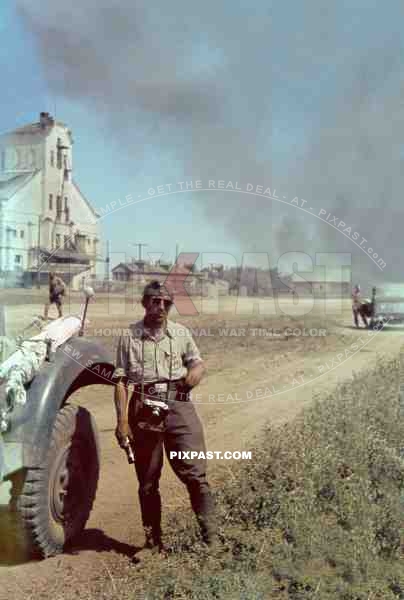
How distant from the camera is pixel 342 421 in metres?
4.52

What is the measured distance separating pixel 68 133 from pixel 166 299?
108cm

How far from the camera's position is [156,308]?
332 cm

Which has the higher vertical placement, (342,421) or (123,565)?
(342,421)

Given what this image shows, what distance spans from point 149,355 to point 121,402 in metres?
0.26

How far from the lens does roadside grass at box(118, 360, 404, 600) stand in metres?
2.95

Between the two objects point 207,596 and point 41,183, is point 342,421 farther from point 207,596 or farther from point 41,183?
point 41,183

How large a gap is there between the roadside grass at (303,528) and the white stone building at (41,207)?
5.05 ft

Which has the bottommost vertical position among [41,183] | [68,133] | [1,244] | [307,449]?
[307,449]

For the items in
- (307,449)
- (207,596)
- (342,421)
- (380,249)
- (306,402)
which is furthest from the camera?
(380,249)

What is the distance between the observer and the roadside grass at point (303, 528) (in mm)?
2949

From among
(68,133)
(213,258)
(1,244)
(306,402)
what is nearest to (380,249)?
(306,402)

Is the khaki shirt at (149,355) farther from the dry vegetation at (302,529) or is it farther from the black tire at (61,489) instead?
the dry vegetation at (302,529)

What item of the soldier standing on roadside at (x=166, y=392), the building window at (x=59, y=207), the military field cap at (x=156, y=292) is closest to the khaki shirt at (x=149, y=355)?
the soldier standing on roadside at (x=166, y=392)

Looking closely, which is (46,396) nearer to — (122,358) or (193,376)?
(122,358)
